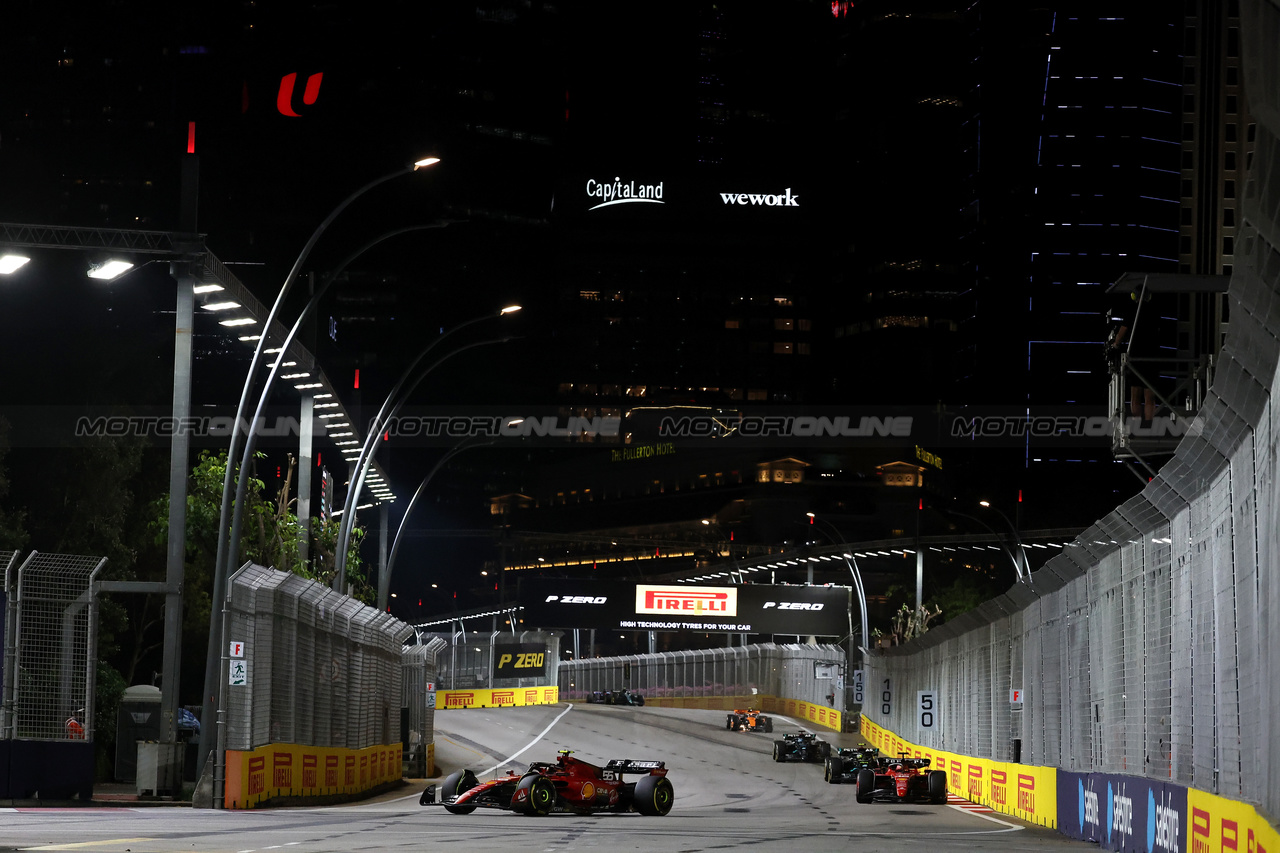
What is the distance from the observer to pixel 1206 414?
11.8 m

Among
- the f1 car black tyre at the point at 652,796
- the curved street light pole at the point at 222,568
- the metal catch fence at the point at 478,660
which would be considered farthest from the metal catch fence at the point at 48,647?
the metal catch fence at the point at 478,660

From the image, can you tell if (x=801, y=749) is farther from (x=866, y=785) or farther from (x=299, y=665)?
(x=299, y=665)

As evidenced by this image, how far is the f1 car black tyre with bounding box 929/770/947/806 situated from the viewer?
3144 cm

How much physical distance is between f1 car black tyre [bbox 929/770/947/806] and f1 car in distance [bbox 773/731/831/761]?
2038 centimetres

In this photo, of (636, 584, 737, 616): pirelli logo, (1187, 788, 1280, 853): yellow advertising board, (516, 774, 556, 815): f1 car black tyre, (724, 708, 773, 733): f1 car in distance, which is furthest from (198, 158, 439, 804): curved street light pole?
(636, 584, 737, 616): pirelli logo

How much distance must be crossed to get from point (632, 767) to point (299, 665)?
601 cm

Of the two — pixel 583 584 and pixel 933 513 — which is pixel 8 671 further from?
pixel 933 513

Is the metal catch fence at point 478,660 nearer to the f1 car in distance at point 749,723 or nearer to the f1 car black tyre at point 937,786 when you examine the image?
the f1 car in distance at point 749,723

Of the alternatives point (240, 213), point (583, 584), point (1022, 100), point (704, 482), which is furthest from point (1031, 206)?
point (240, 213)

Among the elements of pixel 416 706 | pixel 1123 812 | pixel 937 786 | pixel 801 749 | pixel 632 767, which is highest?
pixel 1123 812

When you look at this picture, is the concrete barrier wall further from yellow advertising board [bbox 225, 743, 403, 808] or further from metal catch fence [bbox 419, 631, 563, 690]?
metal catch fence [bbox 419, 631, 563, 690]

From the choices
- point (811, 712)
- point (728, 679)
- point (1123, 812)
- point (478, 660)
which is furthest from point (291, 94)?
point (728, 679)

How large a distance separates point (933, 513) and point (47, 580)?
15697 centimetres

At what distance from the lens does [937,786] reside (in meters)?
31.5
